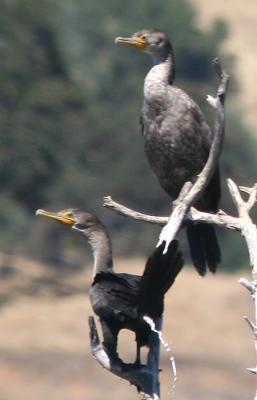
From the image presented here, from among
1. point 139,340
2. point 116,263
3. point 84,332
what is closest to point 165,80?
point 139,340

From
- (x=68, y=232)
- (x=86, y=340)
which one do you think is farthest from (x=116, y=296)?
(x=68, y=232)

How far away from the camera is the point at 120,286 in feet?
21.1

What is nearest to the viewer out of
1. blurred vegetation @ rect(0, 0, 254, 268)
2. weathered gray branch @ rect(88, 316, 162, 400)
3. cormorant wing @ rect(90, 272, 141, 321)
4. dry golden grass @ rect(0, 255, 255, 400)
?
weathered gray branch @ rect(88, 316, 162, 400)

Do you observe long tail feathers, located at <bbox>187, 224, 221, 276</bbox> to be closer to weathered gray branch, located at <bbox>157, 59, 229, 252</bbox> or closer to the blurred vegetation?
weathered gray branch, located at <bbox>157, 59, 229, 252</bbox>

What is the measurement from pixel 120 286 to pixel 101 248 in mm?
417

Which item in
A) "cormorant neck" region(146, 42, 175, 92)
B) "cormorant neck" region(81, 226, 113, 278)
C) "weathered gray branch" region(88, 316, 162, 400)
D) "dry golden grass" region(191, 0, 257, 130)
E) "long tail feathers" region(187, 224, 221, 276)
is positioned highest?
"dry golden grass" region(191, 0, 257, 130)

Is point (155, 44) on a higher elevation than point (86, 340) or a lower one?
lower

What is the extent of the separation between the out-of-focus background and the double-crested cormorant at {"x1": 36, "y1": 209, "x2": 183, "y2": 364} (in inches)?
629

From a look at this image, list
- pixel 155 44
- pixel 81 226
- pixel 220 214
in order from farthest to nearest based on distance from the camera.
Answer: pixel 155 44
pixel 81 226
pixel 220 214

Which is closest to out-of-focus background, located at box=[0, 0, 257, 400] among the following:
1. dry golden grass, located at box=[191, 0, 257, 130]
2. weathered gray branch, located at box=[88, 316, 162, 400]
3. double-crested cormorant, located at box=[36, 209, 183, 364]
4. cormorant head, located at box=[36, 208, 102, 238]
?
dry golden grass, located at box=[191, 0, 257, 130]

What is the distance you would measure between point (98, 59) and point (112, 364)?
3737cm

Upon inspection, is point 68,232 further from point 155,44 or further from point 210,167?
point 210,167

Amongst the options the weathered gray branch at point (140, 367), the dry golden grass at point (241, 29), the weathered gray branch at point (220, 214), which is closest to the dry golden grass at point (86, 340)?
the weathered gray branch at point (220, 214)

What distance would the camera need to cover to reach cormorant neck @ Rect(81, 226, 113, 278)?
6749 mm
